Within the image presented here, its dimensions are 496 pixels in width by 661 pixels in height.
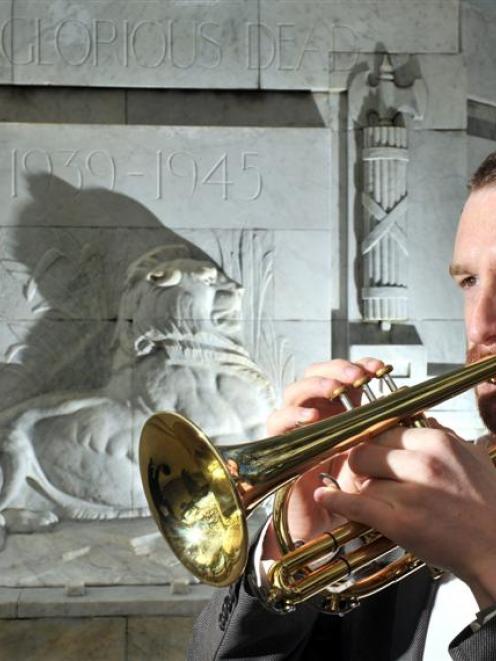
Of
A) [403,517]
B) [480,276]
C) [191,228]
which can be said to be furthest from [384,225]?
[403,517]

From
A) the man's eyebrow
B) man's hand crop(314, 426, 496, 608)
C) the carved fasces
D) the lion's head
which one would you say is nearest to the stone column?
the carved fasces

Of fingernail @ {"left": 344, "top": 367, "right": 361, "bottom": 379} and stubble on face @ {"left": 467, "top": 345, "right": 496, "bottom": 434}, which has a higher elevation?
fingernail @ {"left": 344, "top": 367, "right": 361, "bottom": 379}

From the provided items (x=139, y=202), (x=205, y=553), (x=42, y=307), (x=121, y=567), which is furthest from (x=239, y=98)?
(x=205, y=553)

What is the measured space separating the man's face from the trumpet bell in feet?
1.52

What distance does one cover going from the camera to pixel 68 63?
5848 millimetres

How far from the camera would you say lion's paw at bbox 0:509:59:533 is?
17.8 ft

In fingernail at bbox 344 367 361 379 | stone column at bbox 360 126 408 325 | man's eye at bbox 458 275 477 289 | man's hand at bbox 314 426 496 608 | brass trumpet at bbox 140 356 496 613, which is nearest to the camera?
man's hand at bbox 314 426 496 608

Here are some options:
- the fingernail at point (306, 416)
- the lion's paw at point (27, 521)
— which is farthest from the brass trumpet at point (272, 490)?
the lion's paw at point (27, 521)

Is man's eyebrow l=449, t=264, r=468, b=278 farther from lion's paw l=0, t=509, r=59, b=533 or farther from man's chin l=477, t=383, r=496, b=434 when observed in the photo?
lion's paw l=0, t=509, r=59, b=533

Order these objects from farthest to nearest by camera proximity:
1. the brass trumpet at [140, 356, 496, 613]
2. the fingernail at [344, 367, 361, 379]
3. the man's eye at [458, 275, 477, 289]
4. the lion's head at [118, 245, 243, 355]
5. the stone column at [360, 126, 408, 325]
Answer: the stone column at [360, 126, 408, 325] → the lion's head at [118, 245, 243, 355] → the man's eye at [458, 275, 477, 289] → the fingernail at [344, 367, 361, 379] → the brass trumpet at [140, 356, 496, 613]

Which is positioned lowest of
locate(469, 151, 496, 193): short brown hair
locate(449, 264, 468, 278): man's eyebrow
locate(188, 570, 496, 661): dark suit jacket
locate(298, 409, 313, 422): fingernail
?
locate(188, 570, 496, 661): dark suit jacket

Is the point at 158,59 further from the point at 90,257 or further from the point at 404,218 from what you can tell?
the point at 404,218

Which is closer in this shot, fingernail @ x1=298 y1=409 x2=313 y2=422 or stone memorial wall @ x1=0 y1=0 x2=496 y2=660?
fingernail @ x1=298 y1=409 x2=313 y2=422

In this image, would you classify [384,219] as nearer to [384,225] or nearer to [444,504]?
[384,225]
